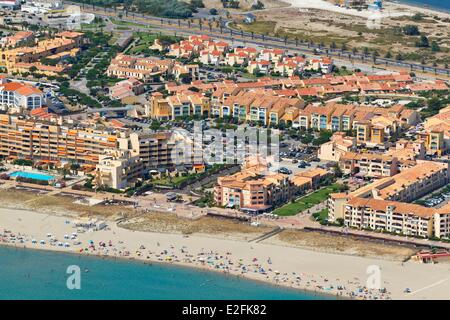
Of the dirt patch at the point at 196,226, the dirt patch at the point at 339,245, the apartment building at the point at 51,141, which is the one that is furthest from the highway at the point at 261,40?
the dirt patch at the point at 339,245

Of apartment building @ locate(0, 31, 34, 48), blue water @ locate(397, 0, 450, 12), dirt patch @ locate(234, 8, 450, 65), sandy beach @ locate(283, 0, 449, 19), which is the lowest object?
blue water @ locate(397, 0, 450, 12)

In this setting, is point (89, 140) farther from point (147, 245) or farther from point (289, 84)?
point (289, 84)

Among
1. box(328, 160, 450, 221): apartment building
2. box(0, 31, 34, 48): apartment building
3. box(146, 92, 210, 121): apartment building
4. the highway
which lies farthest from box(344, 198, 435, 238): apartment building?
box(0, 31, 34, 48): apartment building

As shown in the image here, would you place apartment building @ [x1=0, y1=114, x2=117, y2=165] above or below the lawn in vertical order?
above

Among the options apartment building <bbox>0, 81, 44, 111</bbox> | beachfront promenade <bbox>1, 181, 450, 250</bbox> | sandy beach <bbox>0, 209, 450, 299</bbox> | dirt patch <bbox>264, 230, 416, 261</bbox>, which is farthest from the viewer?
apartment building <bbox>0, 81, 44, 111</bbox>

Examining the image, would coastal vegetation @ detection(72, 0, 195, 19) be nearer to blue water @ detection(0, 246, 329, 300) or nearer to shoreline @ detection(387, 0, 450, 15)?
shoreline @ detection(387, 0, 450, 15)

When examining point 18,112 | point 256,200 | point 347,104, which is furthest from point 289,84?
point 256,200
